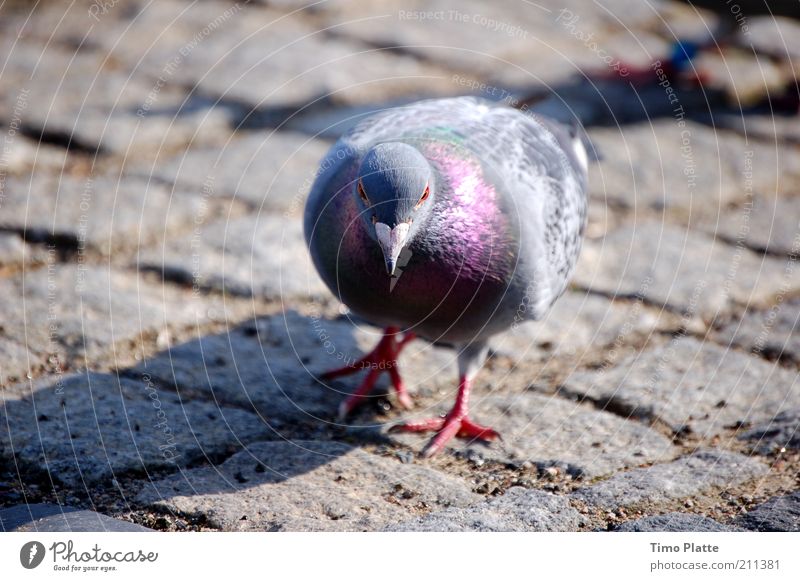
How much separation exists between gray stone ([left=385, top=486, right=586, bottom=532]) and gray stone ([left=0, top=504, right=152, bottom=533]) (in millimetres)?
780

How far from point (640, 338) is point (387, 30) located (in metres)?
3.31

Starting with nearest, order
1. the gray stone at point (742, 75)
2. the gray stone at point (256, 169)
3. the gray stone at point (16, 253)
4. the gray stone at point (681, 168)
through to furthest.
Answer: the gray stone at point (16, 253), the gray stone at point (256, 169), the gray stone at point (681, 168), the gray stone at point (742, 75)

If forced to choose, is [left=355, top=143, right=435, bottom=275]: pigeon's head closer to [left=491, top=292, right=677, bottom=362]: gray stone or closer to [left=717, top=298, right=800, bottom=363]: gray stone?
[left=491, top=292, right=677, bottom=362]: gray stone

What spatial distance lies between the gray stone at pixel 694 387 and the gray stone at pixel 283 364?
661 millimetres

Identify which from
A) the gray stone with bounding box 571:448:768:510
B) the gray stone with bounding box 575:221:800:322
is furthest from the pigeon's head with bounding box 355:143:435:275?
the gray stone with bounding box 575:221:800:322

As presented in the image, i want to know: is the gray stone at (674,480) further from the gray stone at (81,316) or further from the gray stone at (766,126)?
the gray stone at (766,126)

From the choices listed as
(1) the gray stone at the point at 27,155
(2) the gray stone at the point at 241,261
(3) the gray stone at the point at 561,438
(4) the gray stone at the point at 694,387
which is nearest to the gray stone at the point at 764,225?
(4) the gray stone at the point at 694,387

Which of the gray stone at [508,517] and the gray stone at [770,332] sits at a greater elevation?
the gray stone at [770,332]

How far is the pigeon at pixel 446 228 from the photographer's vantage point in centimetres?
267

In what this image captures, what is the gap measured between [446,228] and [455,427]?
81 centimetres

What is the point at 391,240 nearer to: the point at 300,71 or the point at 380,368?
the point at 380,368

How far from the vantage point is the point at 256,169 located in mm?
4773

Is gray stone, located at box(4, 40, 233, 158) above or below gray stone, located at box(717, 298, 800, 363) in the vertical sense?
above

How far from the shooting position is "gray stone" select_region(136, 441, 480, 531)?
8.61 feet
